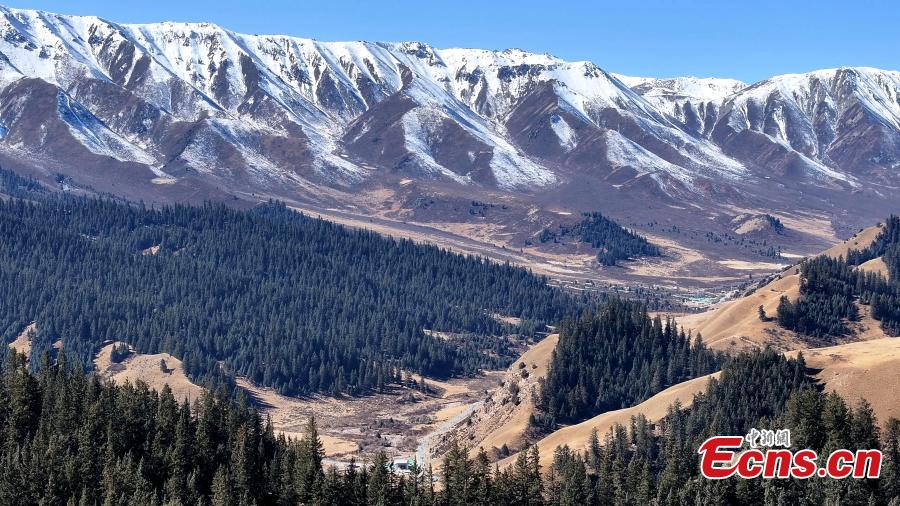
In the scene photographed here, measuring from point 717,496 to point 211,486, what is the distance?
2121 inches

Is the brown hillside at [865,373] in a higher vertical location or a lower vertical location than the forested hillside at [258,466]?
higher

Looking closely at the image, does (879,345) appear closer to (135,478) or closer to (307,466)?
(307,466)

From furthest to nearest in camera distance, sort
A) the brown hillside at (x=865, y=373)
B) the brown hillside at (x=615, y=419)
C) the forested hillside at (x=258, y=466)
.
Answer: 1. the brown hillside at (x=615, y=419)
2. the brown hillside at (x=865, y=373)
3. the forested hillside at (x=258, y=466)

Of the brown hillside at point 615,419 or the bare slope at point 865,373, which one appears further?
the brown hillside at point 615,419

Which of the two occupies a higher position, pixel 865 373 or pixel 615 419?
pixel 865 373

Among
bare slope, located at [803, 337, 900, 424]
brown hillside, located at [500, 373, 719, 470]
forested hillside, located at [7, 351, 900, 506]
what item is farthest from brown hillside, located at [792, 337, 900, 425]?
brown hillside, located at [500, 373, 719, 470]

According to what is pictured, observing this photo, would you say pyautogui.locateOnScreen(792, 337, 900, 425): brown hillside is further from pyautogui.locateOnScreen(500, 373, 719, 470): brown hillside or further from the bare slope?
pyautogui.locateOnScreen(500, 373, 719, 470): brown hillside

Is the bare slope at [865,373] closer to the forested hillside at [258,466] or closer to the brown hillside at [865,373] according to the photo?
the brown hillside at [865,373]

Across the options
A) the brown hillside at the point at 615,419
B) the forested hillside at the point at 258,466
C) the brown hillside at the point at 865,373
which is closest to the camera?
the forested hillside at the point at 258,466

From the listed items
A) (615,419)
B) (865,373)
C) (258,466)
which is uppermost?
(865,373)

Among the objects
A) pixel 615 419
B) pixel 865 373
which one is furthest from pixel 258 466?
pixel 865 373

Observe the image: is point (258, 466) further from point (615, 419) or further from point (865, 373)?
point (865, 373)

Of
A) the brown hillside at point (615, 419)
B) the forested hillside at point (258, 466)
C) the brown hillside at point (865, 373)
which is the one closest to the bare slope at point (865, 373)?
the brown hillside at point (865, 373)

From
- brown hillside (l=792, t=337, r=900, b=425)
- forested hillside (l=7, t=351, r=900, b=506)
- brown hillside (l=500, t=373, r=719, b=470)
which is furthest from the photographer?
brown hillside (l=500, t=373, r=719, b=470)
